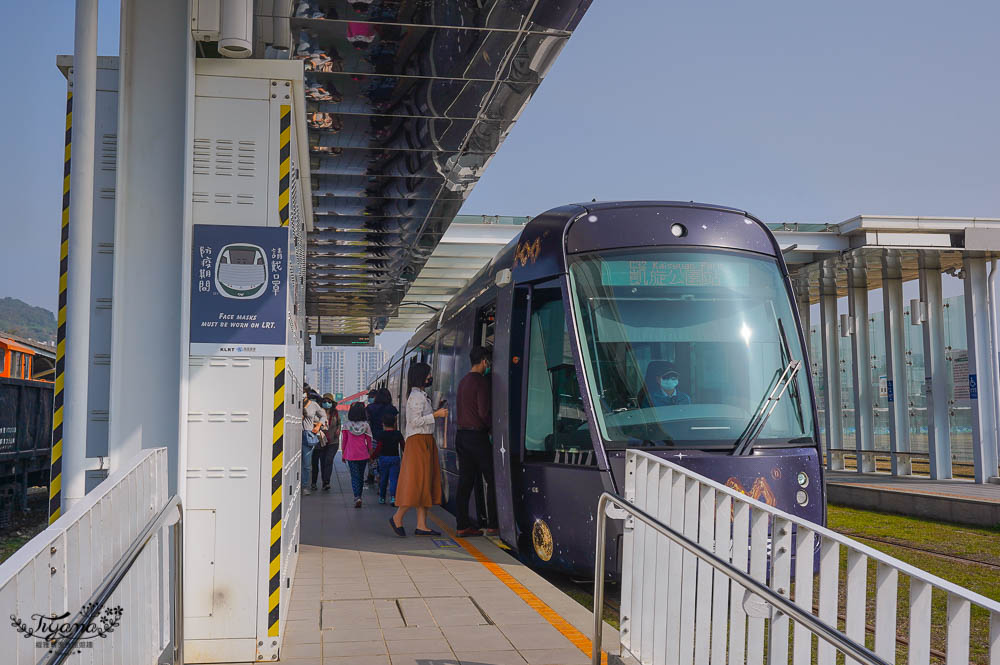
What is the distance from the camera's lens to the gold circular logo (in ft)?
26.2

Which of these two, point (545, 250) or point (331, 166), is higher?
point (331, 166)

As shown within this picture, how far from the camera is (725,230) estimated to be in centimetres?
820

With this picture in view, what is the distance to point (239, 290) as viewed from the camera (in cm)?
531

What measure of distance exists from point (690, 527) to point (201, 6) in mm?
3611

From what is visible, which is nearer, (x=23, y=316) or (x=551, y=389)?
(x=551, y=389)

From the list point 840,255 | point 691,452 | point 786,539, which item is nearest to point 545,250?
point 691,452

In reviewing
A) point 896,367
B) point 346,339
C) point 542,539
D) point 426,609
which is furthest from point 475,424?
point 346,339

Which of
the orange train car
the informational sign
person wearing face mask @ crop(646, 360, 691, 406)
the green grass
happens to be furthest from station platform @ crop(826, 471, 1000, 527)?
the orange train car

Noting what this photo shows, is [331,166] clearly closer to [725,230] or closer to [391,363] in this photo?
[725,230]

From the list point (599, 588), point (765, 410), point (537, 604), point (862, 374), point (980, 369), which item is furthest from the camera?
point (862, 374)

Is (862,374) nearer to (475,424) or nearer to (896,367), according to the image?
(896,367)

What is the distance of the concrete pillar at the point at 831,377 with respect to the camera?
22.1m

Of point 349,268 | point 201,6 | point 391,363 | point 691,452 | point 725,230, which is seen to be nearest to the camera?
point 201,6

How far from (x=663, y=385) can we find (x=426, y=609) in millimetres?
2542
